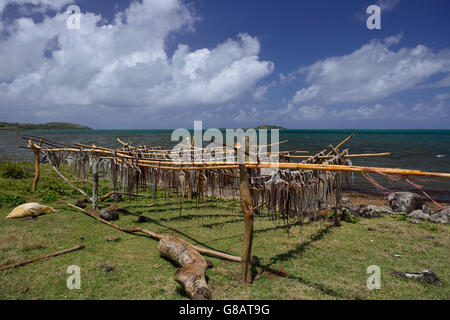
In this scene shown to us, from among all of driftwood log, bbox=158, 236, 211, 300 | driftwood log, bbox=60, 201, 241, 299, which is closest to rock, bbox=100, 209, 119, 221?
driftwood log, bbox=60, 201, 241, 299

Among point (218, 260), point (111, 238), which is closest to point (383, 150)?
point (218, 260)

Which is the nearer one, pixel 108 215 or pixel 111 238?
pixel 111 238

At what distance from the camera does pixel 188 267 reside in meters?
4.57

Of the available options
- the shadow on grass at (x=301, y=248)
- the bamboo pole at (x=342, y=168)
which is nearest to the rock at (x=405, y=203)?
the shadow on grass at (x=301, y=248)

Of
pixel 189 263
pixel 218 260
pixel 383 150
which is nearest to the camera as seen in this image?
pixel 189 263

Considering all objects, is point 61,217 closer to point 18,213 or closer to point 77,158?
point 18,213

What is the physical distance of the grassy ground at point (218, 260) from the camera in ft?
14.8

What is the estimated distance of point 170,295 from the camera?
4.34 meters

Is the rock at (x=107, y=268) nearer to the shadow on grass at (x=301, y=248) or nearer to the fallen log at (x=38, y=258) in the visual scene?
the fallen log at (x=38, y=258)

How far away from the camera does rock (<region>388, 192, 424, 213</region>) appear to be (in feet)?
37.0

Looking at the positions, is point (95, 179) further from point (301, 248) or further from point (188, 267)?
point (301, 248)

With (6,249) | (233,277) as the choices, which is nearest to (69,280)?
(6,249)

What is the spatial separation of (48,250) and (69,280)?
1729 millimetres

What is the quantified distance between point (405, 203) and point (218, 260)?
10.4 m
